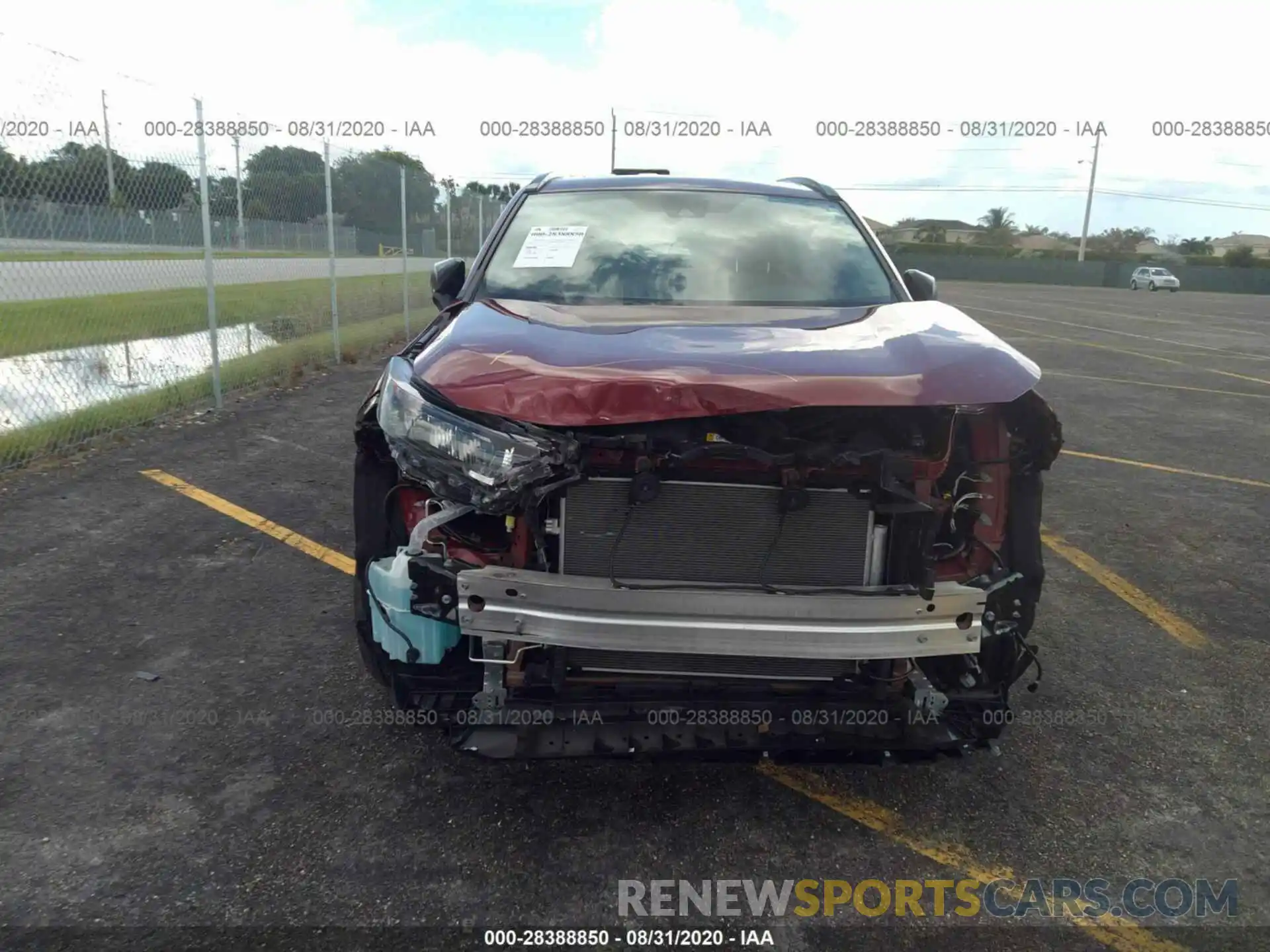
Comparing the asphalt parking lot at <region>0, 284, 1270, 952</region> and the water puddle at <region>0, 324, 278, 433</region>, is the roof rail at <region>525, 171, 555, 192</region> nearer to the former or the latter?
the asphalt parking lot at <region>0, 284, 1270, 952</region>

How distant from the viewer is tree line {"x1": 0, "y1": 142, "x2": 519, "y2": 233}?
5770 millimetres

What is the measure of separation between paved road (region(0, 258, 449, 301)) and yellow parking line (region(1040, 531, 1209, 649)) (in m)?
6.18

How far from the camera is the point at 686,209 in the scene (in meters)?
4.01

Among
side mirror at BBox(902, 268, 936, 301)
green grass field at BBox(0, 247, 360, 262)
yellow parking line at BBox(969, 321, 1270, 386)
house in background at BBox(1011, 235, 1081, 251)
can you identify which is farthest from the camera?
house in background at BBox(1011, 235, 1081, 251)

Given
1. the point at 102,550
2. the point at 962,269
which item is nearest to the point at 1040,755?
the point at 102,550

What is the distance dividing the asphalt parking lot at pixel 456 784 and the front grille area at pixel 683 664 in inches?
21.3

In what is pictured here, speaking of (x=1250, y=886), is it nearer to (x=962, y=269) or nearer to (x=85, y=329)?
(x=85, y=329)

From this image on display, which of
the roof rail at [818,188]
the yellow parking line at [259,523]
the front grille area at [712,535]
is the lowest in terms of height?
the yellow parking line at [259,523]

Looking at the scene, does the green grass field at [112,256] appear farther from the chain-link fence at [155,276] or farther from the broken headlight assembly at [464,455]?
the broken headlight assembly at [464,455]

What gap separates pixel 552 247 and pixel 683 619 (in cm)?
202

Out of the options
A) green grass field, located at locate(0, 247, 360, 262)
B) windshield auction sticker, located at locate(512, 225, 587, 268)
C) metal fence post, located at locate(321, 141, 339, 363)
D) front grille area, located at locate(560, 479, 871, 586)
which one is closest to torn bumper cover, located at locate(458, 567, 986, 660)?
front grille area, located at locate(560, 479, 871, 586)

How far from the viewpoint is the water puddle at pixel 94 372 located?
6449 mm

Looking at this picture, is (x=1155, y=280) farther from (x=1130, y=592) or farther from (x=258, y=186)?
(x=1130, y=592)

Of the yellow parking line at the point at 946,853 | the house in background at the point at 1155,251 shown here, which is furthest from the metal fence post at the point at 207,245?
the house in background at the point at 1155,251
